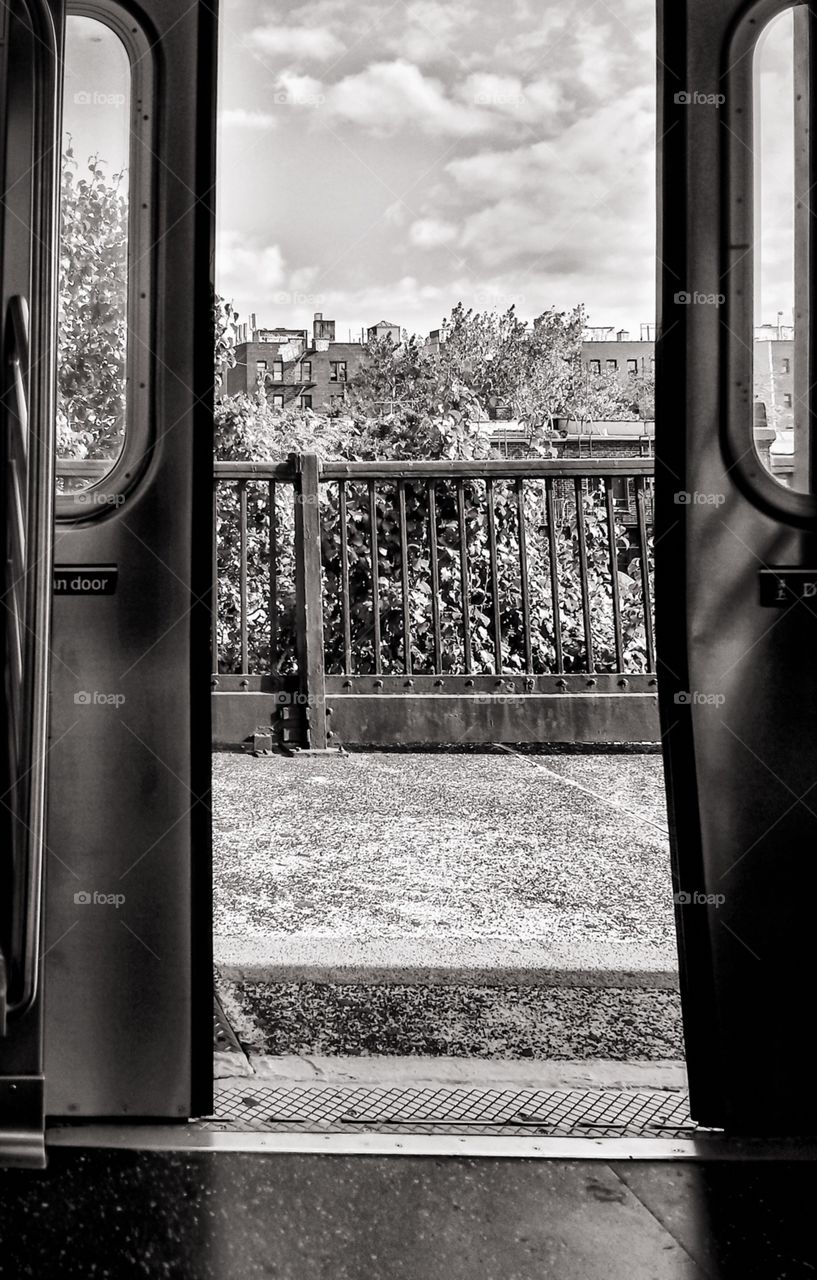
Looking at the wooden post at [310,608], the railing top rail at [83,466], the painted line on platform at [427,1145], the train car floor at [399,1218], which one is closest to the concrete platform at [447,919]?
the painted line on platform at [427,1145]

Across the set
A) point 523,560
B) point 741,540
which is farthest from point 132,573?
point 523,560

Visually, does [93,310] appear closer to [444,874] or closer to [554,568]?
[444,874]

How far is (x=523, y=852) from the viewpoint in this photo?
359 centimetres

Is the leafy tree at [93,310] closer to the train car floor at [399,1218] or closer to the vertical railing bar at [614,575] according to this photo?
the train car floor at [399,1218]

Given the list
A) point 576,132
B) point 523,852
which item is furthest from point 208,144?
point 576,132

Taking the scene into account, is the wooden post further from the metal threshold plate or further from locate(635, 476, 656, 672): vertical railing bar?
the metal threshold plate

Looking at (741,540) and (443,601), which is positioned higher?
(443,601)

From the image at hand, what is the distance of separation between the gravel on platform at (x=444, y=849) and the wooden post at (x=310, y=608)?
288 mm

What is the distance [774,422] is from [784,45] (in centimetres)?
71

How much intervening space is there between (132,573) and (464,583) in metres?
3.75

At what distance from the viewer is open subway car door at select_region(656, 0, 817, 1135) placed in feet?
6.01

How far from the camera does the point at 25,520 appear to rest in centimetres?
140

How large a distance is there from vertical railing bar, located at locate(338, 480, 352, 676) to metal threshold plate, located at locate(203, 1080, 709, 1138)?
138 inches

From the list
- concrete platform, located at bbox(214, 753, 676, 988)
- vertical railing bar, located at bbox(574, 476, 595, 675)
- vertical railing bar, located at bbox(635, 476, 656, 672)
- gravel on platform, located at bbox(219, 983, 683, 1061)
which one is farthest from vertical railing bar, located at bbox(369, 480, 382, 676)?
gravel on platform, located at bbox(219, 983, 683, 1061)
